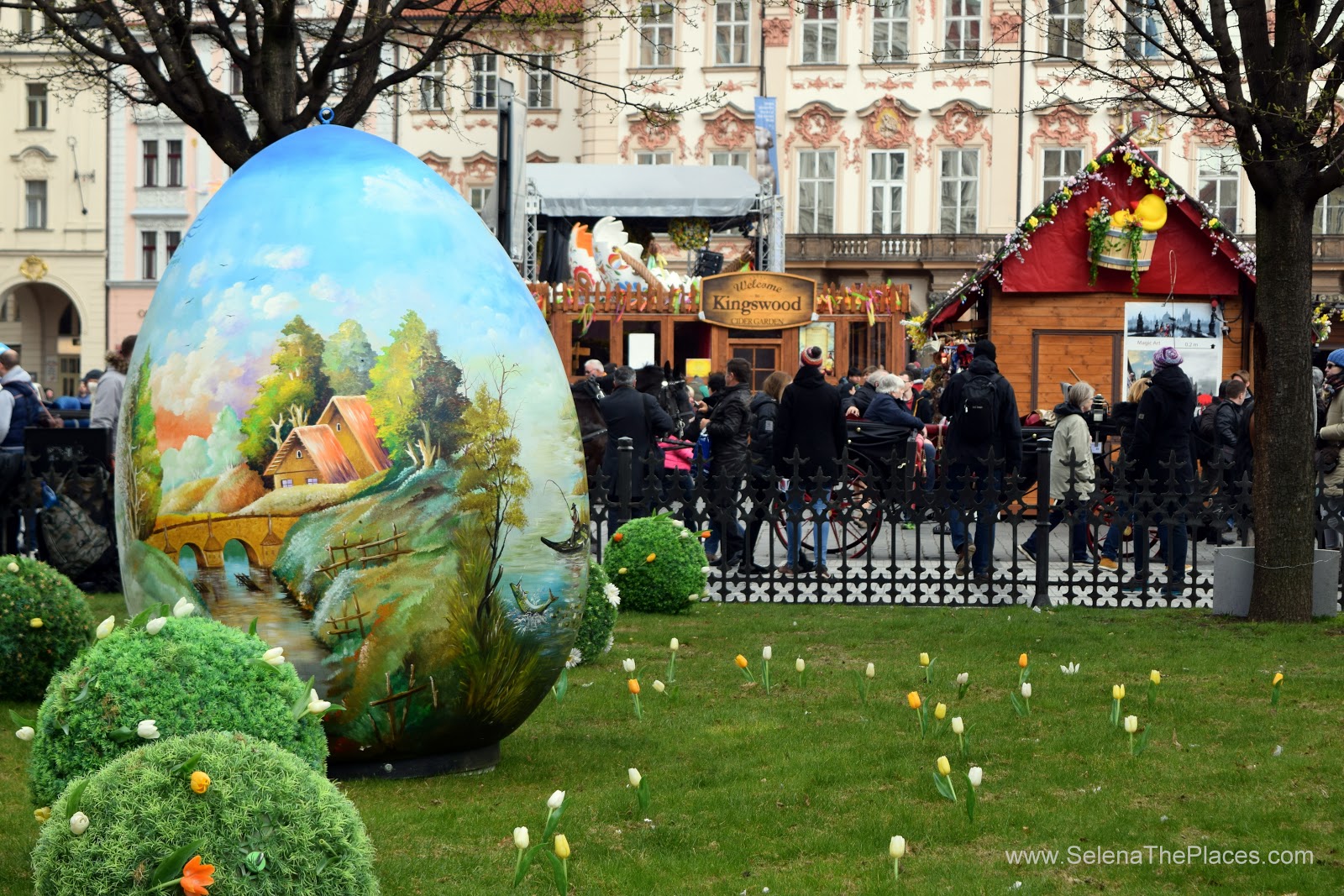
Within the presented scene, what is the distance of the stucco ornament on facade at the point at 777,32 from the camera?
1742 inches

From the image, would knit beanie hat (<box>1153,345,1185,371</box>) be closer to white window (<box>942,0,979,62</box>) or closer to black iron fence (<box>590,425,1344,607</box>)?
black iron fence (<box>590,425,1344,607</box>)

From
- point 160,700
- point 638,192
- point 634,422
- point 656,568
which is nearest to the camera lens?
point 160,700

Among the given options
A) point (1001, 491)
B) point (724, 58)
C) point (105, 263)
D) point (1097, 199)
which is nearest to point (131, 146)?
point (105, 263)

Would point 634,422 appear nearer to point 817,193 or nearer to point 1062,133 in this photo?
point 817,193

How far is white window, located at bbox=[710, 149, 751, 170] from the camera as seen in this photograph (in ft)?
147

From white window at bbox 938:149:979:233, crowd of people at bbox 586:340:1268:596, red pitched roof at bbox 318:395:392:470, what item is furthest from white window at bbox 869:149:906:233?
red pitched roof at bbox 318:395:392:470

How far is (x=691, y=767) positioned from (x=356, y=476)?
1801 millimetres

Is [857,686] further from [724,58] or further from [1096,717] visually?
[724,58]

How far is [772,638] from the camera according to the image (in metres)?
10.1

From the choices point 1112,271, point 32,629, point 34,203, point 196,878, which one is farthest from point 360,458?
point 34,203

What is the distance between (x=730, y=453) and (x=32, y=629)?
7523mm

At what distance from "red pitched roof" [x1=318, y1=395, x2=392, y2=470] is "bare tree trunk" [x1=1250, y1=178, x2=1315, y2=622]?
6.77 meters

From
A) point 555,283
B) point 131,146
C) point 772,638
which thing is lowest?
point 772,638

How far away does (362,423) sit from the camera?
5.67 metres
